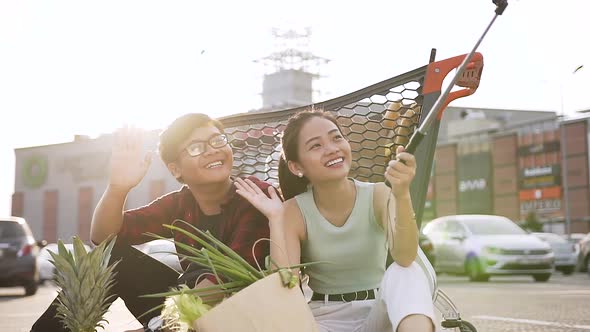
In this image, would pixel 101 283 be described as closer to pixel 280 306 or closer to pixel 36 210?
pixel 280 306

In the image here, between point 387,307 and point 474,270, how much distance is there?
12.7m

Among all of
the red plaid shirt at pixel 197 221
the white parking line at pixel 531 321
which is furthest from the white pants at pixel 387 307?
the white parking line at pixel 531 321

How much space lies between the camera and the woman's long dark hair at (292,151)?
324 cm

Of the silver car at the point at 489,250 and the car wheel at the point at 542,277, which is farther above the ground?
the silver car at the point at 489,250

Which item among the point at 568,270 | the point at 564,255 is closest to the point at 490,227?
the point at 564,255

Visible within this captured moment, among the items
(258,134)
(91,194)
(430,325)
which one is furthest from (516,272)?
(91,194)

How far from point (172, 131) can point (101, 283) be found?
32.8 inches

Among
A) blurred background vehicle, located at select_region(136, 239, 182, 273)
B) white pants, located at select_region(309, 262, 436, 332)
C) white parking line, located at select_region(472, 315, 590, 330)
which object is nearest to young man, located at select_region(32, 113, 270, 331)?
blurred background vehicle, located at select_region(136, 239, 182, 273)

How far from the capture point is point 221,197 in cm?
345

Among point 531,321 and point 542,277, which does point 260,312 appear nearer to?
point 531,321

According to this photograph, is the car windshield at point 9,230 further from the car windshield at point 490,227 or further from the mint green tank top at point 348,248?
the mint green tank top at point 348,248

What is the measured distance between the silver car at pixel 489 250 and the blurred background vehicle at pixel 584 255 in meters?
1.56

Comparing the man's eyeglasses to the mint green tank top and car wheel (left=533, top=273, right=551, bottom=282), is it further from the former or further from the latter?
car wheel (left=533, top=273, right=551, bottom=282)

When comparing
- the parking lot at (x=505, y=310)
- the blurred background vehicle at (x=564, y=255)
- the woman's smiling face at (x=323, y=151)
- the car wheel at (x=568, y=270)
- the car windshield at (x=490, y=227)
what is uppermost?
the woman's smiling face at (x=323, y=151)
